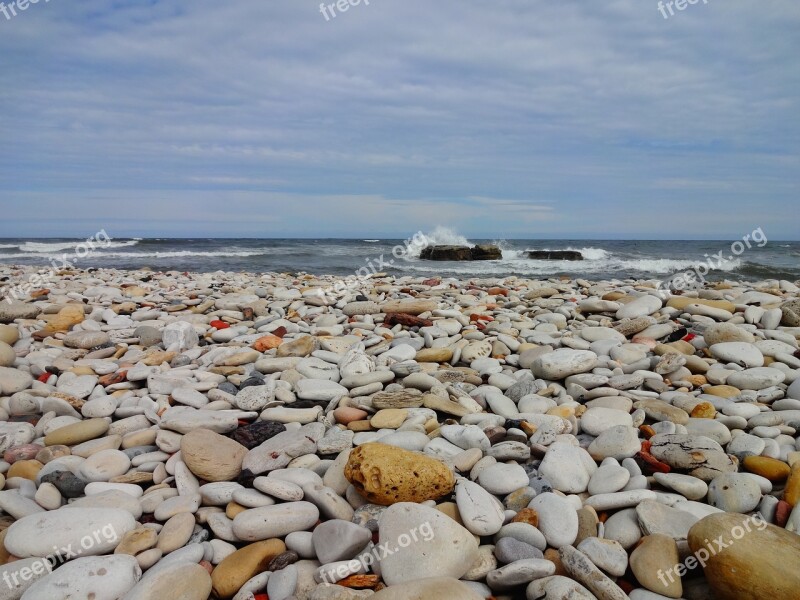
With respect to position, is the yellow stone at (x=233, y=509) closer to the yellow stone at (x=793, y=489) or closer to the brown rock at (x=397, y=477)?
the brown rock at (x=397, y=477)

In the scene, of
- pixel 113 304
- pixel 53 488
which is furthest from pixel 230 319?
pixel 53 488

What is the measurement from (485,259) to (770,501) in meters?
20.7

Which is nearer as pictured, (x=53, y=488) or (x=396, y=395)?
(x=53, y=488)

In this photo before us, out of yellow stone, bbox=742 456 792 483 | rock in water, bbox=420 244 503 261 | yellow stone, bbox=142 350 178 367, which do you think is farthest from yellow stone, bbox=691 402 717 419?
rock in water, bbox=420 244 503 261

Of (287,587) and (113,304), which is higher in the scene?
(113,304)

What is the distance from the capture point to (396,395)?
3461 millimetres

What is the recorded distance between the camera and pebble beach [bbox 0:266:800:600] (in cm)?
200

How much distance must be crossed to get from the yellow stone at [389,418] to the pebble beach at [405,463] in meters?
0.01

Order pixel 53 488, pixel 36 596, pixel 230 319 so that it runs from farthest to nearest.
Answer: pixel 230 319 → pixel 53 488 → pixel 36 596

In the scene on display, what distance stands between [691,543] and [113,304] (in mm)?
6664

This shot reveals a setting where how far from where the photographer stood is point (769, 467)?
8.64 feet

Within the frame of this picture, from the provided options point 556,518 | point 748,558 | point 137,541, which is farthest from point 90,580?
point 748,558

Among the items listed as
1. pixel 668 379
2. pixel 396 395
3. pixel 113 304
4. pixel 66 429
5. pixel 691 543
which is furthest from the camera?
pixel 113 304

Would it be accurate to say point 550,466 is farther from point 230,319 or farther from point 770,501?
point 230,319
